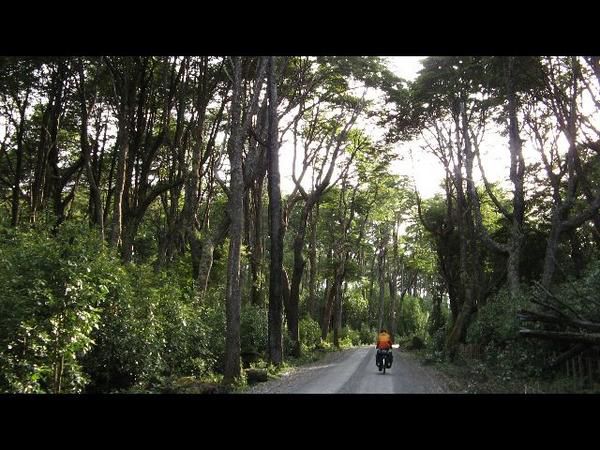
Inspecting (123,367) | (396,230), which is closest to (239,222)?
(123,367)

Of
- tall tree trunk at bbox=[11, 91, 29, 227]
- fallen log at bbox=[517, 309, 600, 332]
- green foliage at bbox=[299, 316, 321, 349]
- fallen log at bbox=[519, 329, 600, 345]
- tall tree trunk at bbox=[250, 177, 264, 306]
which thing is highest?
tall tree trunk at bbox=[11, 91, 29, 227]

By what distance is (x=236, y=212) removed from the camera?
1379 cm

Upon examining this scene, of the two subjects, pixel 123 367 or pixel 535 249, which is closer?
pixel 123 367

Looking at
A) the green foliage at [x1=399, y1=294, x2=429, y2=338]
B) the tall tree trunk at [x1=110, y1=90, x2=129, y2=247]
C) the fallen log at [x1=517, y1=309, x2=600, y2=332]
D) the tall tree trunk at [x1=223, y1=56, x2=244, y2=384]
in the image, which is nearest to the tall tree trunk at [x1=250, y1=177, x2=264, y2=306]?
the tall tree trunk at [x1=110, y1=90, x2=129, y2=247]

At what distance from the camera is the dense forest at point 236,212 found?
29.7 feet

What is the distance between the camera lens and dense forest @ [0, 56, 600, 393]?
904 cm

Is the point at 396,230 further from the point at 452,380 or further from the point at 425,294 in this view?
the point at 425,294

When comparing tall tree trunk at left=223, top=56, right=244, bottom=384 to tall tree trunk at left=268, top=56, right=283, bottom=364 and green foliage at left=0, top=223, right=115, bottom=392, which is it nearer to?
tall tree trunk at left=268, top=56, right=283, bottom=364

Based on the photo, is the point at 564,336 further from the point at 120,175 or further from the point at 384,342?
the point at 120,175

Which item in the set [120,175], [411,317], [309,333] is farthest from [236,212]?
[411,317]

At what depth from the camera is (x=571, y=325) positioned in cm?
1141

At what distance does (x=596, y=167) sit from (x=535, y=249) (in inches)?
213

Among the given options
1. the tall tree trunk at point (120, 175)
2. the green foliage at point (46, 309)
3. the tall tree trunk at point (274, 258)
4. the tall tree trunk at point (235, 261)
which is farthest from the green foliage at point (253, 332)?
the green foliage at point (46, 309)
